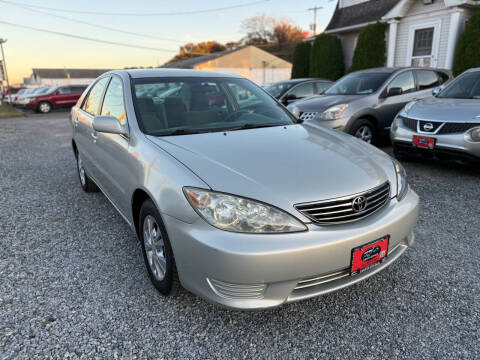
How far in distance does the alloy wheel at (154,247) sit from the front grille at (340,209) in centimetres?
97

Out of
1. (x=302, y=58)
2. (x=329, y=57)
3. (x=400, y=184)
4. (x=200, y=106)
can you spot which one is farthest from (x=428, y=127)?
(x=302, y=58)

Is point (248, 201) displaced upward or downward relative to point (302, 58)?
downward

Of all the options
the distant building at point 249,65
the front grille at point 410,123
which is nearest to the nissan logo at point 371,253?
the front grille at point 410,123

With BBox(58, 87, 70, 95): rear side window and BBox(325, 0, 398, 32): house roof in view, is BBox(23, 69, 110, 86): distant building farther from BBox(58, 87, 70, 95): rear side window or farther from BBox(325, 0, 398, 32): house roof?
BBox(325, 0, 398, 32): house roof

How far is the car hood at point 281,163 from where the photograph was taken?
195cm

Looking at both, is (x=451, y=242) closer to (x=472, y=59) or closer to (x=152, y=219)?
(x=152, y=219)

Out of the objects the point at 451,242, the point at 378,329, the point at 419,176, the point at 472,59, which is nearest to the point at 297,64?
the point at 472,59

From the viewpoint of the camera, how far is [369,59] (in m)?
14.0

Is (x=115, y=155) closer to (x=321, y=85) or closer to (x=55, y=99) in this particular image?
(x=321, y=85)

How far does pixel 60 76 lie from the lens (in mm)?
75250

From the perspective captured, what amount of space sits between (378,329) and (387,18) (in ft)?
45.9

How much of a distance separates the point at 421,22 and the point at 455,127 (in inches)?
406

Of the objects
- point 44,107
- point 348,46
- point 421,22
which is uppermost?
point 421,22

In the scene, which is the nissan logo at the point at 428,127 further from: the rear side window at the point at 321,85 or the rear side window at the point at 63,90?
the rear side window at the point at 63,90
